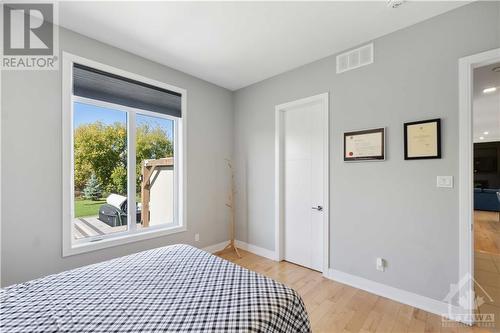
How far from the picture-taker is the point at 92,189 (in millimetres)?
2545

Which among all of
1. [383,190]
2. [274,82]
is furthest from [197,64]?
[383,190]

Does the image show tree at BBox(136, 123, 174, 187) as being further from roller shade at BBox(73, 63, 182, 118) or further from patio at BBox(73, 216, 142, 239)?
patio at BBox(73, 216, 142, 239)

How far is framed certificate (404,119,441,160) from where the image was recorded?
207 cm

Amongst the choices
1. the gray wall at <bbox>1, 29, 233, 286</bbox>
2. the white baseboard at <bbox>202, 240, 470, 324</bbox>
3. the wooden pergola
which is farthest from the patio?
the white baseboard at <bbox>202, 240, 470, 324</bbox>

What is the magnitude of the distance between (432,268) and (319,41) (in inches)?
103

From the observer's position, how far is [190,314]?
1110 mm

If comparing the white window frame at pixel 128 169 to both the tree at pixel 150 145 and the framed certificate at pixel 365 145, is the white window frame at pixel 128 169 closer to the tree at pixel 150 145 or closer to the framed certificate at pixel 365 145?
the tree at pixel 150 145

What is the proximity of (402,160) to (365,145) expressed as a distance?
392 millimetres

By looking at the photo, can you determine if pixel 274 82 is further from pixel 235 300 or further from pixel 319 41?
pixel 235 300

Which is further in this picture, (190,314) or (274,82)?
(274,82)

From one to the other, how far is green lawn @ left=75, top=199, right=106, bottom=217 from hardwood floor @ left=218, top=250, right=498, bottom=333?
2333mm

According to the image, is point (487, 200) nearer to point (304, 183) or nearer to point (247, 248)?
point (304, 183)

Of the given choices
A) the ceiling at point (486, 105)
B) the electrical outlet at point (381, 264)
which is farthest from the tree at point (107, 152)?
the ceiling at point (486, 105)

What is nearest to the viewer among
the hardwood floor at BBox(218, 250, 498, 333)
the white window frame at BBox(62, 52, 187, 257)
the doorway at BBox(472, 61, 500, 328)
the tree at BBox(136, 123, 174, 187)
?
the hardwood floor at BBox(218, 250, 498, 333)
